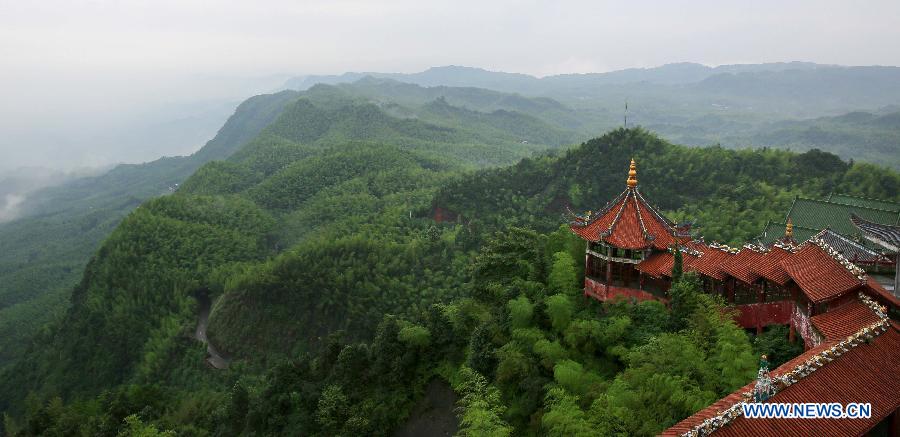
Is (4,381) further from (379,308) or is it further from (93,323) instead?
(379,308)

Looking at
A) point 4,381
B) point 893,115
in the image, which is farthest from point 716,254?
point 893,115

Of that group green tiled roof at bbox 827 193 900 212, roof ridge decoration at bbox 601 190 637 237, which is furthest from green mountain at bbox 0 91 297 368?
green tiled roof at bbox 827 193 900 212

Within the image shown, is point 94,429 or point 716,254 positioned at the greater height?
point 716,254

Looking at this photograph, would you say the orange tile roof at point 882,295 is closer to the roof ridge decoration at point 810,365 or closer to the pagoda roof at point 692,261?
the roof ridge decoration at point 810,365

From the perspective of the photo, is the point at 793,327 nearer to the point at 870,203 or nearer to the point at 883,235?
the point at 883,235

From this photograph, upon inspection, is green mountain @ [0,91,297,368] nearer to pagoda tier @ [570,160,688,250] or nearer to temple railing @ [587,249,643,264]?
temple railing @ [587,249,643,264]

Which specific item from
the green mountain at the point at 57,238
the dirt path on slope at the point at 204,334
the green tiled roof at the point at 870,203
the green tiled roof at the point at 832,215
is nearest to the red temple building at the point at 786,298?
the green tiled roof at the point at 832,215

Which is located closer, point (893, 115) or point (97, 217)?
point (97, 217)

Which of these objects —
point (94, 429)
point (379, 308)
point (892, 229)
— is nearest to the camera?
point (892, 229)

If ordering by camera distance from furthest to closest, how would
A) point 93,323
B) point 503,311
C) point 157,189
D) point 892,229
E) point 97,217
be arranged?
1. point 157,189
2. point 97,217
3. point 93,323
4. point 503,311
5. point 892,229
